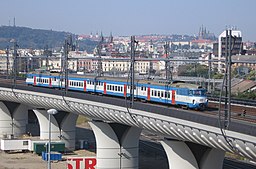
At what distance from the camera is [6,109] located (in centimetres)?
7431

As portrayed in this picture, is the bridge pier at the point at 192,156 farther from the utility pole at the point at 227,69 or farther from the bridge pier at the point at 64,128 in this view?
the bridge pier at the point at 64,128

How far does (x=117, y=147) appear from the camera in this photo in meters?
51.7

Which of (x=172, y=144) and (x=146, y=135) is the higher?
(x=172, y=144)

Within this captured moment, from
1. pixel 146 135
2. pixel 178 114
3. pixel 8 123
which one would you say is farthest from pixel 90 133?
pixel 178 114

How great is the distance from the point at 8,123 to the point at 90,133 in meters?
Result: 13.1

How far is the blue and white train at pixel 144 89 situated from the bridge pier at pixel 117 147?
2903 mm

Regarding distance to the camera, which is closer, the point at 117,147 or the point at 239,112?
the point at 239,112

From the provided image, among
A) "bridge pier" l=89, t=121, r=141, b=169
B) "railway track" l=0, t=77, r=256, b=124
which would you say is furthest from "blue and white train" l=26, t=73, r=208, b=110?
"bridge pier" l=89, t=121, r=141, b=169

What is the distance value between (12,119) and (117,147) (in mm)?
25471

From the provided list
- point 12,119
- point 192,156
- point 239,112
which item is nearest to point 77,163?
point 192,156

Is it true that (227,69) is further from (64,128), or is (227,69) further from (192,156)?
(64,128)

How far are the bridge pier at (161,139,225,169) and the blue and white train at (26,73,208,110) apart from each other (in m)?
2.91

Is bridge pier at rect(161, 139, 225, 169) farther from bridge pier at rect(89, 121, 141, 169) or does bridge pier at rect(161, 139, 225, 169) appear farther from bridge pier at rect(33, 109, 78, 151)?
bridge pier at rect(33, 109, 78, 151)

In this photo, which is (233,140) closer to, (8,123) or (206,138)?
(206,138)
